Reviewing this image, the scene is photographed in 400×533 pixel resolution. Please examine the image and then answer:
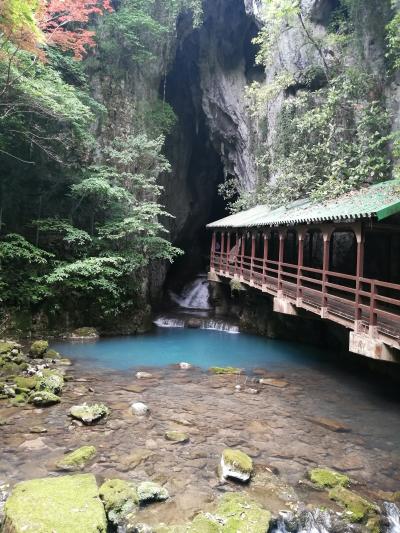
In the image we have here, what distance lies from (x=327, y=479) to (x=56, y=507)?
4.24m

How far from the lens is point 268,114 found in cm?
2405

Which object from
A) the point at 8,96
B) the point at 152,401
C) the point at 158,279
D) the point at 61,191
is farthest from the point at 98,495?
the point at 158,279

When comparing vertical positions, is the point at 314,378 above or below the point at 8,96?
below

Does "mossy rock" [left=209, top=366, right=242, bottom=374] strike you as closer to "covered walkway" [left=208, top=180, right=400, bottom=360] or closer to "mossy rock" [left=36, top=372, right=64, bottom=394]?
"covered walkway" [left=208, top=180, right=400, bottom=360]

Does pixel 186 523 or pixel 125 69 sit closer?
pixel 186 523

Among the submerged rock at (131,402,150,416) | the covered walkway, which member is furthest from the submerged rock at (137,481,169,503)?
the covered walkway

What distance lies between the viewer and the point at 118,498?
5.81 metres

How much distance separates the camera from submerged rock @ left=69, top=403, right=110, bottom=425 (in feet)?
27.8

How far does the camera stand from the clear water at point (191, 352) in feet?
46.3

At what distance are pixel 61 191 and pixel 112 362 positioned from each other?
8.77 m

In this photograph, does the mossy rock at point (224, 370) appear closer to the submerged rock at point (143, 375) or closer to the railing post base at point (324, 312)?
the submerged rock at point (143, 375)

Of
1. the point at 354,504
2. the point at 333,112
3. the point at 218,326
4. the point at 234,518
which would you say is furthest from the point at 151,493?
the point at 333,112

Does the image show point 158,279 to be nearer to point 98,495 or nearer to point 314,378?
point 314,378

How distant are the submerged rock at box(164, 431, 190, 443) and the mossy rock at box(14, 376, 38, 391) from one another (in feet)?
13.4
